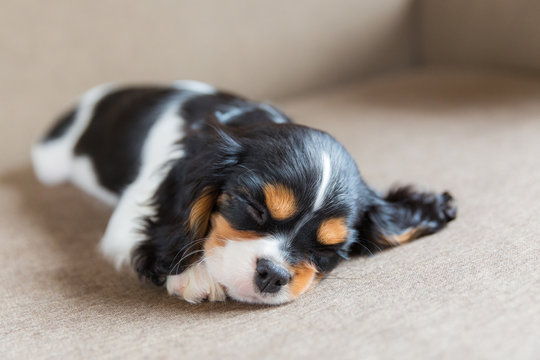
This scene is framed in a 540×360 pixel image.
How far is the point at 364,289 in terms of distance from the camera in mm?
1550

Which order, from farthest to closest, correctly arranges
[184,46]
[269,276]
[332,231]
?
[184,46], [332,231], [269,276]

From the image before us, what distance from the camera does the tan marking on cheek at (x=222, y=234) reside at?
1572 millimetres

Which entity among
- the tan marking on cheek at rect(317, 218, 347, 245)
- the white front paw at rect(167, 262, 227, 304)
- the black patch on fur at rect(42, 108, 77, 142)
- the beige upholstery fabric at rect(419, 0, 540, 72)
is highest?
the beige upholstery fabric at rect(419, 0, 540, 72)

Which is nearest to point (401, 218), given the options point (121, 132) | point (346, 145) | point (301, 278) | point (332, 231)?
point (332, 231)

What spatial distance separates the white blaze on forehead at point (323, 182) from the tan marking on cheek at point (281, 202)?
2.7 inches

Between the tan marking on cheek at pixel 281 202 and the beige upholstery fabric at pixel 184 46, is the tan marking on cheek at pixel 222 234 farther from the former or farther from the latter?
the beige upholstery fabric at pixel 184 46

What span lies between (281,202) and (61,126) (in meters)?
1.62

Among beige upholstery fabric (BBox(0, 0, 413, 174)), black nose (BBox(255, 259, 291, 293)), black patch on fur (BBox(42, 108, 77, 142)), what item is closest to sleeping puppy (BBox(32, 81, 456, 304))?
black nose (BBox(255, 259, 291, 293))

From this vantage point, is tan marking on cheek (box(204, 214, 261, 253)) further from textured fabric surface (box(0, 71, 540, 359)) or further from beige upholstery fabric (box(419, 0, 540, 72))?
beige upholstery fabric (box(419, 0, 540, 72))

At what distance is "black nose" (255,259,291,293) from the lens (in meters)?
1.50

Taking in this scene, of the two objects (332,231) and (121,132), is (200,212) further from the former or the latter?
(121,132)

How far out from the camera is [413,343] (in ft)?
4.16

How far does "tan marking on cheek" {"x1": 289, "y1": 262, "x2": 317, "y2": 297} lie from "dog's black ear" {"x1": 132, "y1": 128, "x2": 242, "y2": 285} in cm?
29

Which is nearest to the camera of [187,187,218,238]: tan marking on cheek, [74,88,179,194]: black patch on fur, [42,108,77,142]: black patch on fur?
[187,187,218,238]: tan marking on cheek
